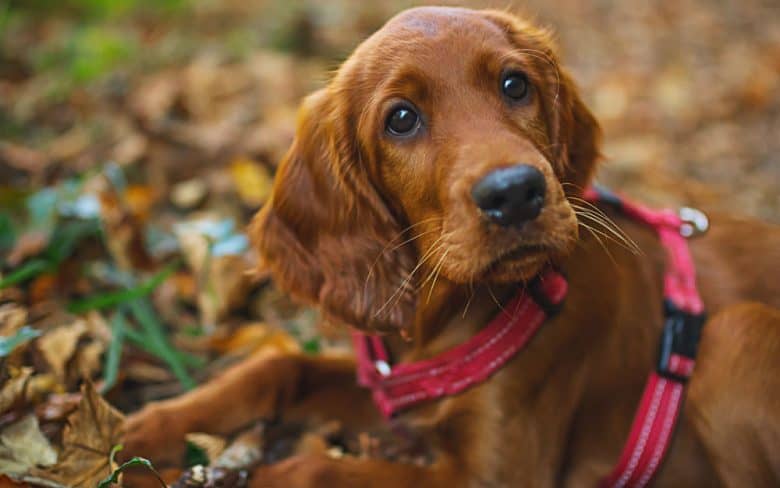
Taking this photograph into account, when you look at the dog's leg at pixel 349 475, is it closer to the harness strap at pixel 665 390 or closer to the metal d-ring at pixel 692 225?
the harness strap at pixel 665 390

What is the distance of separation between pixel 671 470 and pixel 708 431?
0.17 m

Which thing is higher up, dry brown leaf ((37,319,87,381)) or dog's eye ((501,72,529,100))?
dog's eye ((501,72,529,100))

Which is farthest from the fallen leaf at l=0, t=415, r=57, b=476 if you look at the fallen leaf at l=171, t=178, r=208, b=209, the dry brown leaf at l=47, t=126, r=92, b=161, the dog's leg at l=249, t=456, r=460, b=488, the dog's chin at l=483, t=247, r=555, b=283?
the dry brown leaf at l=47, t=126, r=92, b=161

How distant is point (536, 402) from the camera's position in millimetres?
2158

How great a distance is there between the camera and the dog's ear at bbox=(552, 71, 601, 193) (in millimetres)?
2219

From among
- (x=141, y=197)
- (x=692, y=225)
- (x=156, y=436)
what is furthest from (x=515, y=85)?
(x=141, y=197)

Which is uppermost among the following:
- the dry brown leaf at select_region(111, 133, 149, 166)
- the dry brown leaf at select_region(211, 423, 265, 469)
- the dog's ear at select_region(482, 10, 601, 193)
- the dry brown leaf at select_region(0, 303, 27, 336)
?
the dog's ear at select_region(482, 10, 601, 193)

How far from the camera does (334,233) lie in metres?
2.23

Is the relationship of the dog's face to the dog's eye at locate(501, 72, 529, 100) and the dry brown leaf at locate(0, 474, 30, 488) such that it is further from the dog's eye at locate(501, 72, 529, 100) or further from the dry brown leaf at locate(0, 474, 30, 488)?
the dry brown leaf at locate(0, 474, 30, 488)

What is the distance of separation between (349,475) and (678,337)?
0.97m

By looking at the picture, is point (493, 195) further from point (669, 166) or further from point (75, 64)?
point (75, 64)

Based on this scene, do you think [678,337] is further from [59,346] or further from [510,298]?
[59,346]

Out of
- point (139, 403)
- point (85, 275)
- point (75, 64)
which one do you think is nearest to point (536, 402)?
point (139, 403)

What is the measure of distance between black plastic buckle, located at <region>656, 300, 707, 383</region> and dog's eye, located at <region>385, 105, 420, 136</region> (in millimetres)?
921
